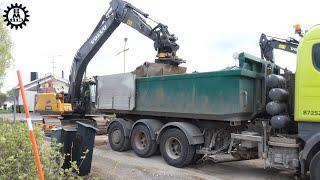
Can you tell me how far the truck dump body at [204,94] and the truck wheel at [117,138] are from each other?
0.67 m

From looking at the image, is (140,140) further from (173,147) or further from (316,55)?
(316,55)

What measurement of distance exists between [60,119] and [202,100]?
8.96 meters

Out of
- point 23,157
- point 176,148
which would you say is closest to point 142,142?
point 176,148

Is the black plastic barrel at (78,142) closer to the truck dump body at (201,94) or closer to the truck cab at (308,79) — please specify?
the truck dump body at (201,94)

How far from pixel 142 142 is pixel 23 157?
693cm

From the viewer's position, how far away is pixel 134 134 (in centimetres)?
1266

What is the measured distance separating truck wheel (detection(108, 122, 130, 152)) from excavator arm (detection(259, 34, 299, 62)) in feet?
22.8

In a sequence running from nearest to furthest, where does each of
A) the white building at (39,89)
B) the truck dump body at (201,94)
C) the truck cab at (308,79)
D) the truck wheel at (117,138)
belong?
the truck cab at (308,79) → the truck dump body at (201,94) → the truck wheel at (117,138) → the white building at (39,89)

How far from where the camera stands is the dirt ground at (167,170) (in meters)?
9.53

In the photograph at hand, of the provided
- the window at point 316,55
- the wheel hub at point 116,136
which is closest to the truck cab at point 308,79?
the window at point 316,55

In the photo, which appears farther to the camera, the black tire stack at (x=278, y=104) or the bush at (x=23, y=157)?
the black tire stack at (x=278, y=104)

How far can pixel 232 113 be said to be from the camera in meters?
9.87

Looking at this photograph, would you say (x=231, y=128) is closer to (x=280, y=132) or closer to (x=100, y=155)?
(x=280, y=132)

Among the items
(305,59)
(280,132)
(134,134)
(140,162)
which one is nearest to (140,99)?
(134,134)
